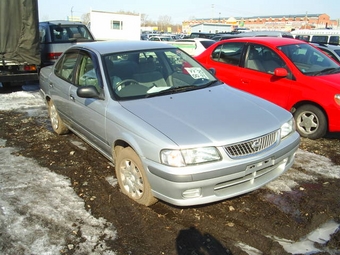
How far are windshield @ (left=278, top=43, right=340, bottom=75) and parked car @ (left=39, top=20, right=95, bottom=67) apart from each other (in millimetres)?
6636

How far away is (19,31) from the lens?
7941 mm

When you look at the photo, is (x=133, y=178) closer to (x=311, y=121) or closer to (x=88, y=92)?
(x=88, y=92)

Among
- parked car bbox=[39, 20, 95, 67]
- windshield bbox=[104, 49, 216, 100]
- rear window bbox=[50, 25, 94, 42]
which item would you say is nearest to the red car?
windshield bbox=[104, 49, 216, 100]

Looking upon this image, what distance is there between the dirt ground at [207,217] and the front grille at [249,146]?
688mm

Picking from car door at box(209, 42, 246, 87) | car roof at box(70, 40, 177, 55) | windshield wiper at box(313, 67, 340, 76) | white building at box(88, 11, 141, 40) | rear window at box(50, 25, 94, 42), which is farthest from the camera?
white building at box(88, 11, 141, 40)

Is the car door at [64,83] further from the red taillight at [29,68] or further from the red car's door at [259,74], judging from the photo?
the red taillight at [29,68]

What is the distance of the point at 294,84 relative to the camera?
5.39m

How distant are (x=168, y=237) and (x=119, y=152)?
1.07 meters

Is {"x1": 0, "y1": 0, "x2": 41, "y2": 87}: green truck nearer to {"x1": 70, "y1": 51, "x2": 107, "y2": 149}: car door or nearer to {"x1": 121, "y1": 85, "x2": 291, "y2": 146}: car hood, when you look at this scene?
{"x1": 70, "y1": 51, "x2": 107, "y2": 149}: car door

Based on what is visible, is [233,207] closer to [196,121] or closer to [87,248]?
[196,121]

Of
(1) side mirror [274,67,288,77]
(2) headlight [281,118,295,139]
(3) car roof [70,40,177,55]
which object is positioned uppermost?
(3) car roof [70,40,177,55]

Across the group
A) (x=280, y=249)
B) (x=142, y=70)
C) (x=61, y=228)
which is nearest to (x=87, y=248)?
(x=61, y=228)

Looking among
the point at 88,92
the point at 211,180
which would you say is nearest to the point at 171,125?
the point at 211,180

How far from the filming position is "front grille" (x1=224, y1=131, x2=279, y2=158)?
2862mm
